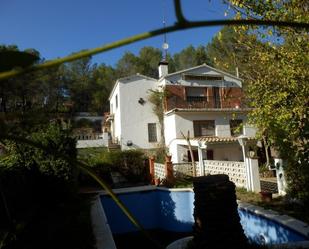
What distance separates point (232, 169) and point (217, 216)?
25.4 ft

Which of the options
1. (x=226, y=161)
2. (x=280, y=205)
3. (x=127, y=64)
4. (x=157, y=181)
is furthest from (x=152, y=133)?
(x=127, y=64)

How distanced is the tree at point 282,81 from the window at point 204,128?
42.9 feet

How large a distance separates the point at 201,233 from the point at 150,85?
69.1 feet

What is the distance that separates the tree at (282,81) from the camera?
353 inches

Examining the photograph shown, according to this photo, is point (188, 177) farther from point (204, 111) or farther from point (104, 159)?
point (204, 111)

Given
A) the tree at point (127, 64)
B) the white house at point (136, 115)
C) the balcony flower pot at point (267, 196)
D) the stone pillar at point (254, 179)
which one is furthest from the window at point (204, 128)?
the tree at point (127, 64)

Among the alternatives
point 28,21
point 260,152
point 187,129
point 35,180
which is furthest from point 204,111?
point 28,21

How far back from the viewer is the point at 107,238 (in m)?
6.92

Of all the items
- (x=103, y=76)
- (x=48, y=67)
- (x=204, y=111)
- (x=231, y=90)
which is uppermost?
(x=103, y=76)

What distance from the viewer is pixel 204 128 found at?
2445 centimetres

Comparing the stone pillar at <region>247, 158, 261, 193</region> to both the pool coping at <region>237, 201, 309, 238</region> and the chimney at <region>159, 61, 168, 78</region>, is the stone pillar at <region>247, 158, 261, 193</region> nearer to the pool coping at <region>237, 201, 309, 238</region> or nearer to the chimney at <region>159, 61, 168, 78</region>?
the pool coping at <region>237, 201, 309, 238</region>

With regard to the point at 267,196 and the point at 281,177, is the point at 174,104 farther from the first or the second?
the point at 267,196

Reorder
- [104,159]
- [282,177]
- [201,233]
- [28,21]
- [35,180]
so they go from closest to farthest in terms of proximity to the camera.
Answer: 1. [28,21]
2. [201,233]
3. [35,180]
4. [282,177]
5. [104,159]

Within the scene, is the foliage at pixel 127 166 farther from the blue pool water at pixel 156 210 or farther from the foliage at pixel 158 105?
the foliage at pixel 158 105
